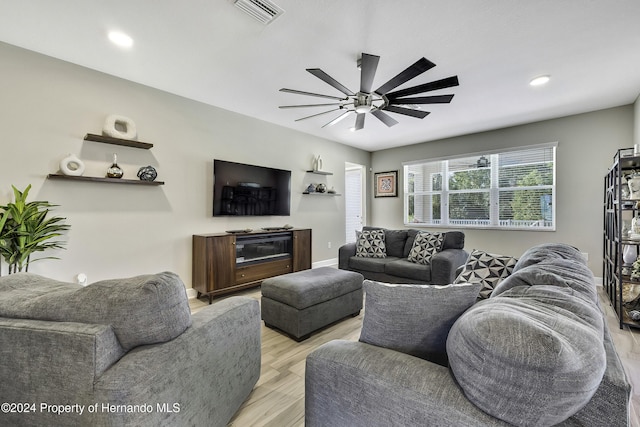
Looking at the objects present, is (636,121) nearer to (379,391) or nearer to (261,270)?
(379,391)

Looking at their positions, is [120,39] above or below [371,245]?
above

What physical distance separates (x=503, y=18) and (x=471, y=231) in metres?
3.76

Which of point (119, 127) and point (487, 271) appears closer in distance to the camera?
point (487, 271)

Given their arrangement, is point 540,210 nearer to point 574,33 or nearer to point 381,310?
point 574,33

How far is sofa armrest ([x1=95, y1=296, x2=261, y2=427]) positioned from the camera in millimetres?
883

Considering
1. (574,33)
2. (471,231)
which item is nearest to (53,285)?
(574,33)

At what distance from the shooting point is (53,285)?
4.11ft

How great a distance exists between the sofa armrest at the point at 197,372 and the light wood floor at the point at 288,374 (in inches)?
4.7

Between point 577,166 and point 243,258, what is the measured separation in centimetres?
504

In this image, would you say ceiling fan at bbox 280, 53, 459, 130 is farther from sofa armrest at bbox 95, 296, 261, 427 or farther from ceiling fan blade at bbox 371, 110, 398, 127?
sofa armrest at bbox 95, 296, 261, 427

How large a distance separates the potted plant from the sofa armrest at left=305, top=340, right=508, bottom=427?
274 cm

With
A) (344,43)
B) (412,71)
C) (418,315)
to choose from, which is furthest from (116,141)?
(418,315)

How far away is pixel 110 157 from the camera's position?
3.02 meters

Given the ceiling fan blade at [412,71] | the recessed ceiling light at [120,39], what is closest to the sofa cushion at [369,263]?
the ceiling fan blade at [412,71]
